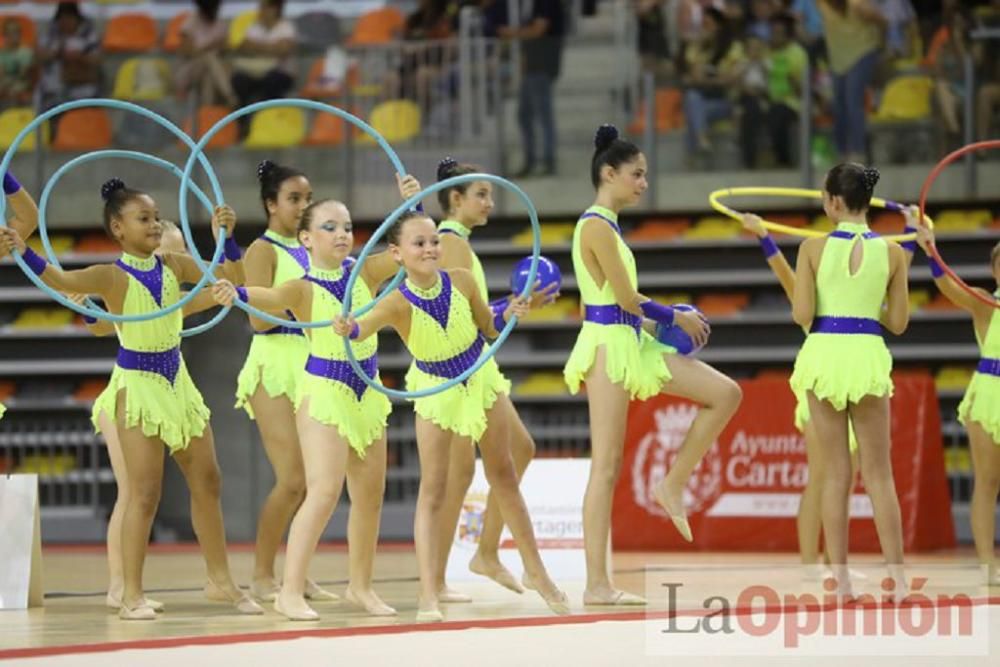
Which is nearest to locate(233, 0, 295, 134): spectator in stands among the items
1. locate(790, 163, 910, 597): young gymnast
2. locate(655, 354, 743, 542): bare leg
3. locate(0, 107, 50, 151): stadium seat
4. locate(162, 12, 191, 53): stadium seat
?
locate(162, 12, 191, 53): stadium seat

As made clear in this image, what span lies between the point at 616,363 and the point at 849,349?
3.11ft

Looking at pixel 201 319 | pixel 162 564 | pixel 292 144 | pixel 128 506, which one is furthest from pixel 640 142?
pixel 128 506

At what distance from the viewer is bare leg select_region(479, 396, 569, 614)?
265 inches

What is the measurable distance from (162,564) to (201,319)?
136 inches

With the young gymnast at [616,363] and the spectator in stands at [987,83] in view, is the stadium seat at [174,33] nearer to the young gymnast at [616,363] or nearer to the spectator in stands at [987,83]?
the spectator in stands at [987,83]

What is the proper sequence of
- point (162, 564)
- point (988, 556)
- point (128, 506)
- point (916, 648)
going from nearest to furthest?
point (916, 648) < point (128, 506) < point (988, 556) < point (162, 564)

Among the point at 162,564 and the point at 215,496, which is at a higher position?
the point at 215,496

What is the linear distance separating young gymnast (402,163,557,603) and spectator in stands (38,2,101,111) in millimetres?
6909

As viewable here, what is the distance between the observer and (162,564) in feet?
33.3

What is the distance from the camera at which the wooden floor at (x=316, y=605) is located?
6227mm

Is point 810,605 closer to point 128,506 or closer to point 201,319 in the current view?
point 128,506

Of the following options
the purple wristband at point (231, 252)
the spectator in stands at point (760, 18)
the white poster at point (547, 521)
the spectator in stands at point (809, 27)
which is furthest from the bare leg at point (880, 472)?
the spectator in stands at point (760, 18)

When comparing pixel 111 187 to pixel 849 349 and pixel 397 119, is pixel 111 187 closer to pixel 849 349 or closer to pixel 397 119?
pixel 849 349

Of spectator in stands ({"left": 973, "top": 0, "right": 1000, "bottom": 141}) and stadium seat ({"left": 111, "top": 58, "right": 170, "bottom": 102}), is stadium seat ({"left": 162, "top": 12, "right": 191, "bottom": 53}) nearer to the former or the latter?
stadium seat ({"left": 111, "top": 58, "right": 170, "bottom": 102})
